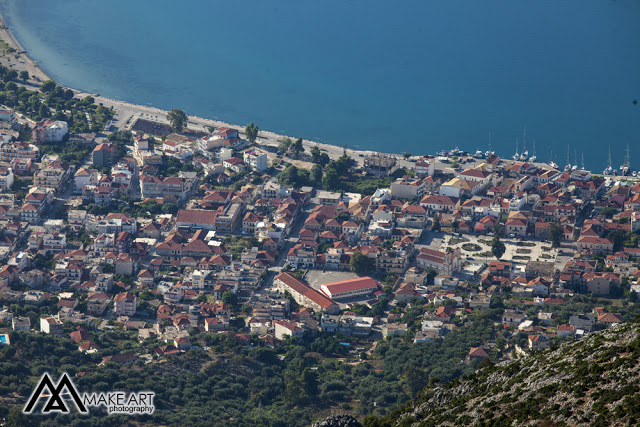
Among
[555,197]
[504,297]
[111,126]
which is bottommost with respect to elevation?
[504,297]

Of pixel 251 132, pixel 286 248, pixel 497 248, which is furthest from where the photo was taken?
pixel 251 132

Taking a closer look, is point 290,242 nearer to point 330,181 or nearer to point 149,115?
point 330,181

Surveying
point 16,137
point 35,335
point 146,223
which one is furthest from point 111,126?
point 35,335

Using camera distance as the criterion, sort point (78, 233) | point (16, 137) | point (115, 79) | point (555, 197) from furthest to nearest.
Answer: point (115, 79), point (16, 137), point (555, 197), point (78, 233)

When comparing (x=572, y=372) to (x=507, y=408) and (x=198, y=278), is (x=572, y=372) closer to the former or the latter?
(x=507, y=408)

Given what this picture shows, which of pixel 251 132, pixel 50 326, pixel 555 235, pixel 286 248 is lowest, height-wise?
pixel 50 326

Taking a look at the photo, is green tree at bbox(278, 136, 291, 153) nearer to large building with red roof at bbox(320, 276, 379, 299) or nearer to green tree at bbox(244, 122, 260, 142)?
green tree at bbox(244, 122, 260, 142)

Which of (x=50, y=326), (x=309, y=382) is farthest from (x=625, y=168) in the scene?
(x=50, y=326)

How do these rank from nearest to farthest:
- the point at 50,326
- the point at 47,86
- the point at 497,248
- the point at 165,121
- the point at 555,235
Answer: the point at 50,326 < the point at 497,248 < the point at 555,235 < the point at 165,121 < the point at 47,86
